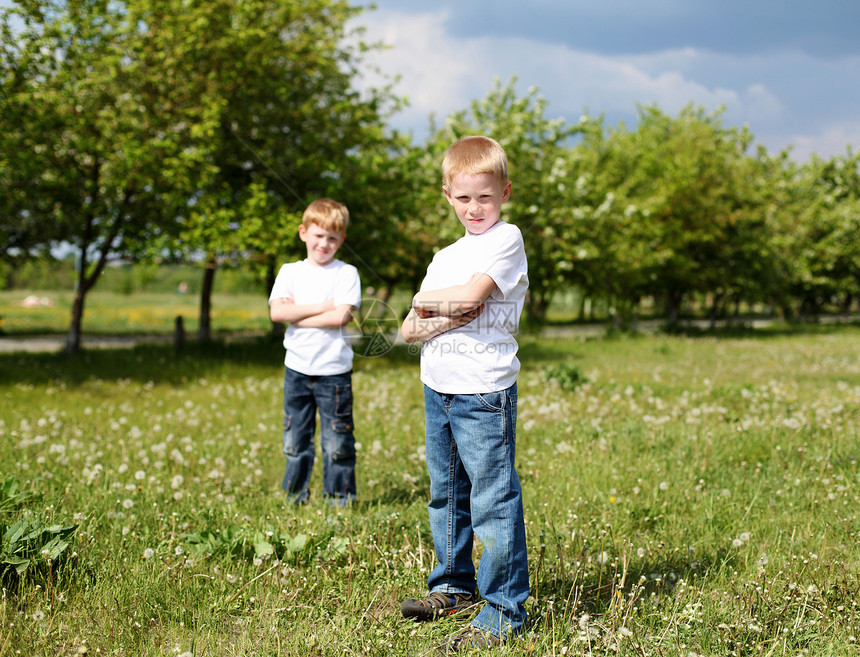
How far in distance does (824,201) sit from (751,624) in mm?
47030

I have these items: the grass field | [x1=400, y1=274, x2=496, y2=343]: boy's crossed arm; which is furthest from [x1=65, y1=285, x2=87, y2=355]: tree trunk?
[x1=400, y1=274, x2=496, y2=343]: boy's crossed arm

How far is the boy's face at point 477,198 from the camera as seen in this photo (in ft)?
9.75

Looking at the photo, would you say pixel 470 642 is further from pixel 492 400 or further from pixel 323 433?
pixel 323 433

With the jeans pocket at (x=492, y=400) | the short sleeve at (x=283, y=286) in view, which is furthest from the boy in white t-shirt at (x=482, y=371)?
the short sleeve at (x=283, y=286)

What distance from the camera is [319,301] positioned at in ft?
16.0

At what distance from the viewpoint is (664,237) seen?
1126 inches

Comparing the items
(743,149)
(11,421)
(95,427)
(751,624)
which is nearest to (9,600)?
(751,624)

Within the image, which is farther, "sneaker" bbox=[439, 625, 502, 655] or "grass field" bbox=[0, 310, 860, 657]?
"grass field" bbox=[0, 310, 860, 657]

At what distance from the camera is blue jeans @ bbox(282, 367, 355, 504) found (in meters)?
4.85

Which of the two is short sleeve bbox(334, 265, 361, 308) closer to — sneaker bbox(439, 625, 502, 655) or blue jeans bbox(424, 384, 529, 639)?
blue jeans bbox(424, 384, 529, 639)

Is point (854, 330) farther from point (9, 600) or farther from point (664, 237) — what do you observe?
point (9, 600)

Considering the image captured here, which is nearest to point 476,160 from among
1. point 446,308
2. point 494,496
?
point 446,308

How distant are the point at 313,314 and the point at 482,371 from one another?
2203 millimetres

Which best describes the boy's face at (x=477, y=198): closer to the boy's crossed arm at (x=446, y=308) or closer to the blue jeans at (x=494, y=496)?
the boy's crossed arm at (x=446, y=308)
